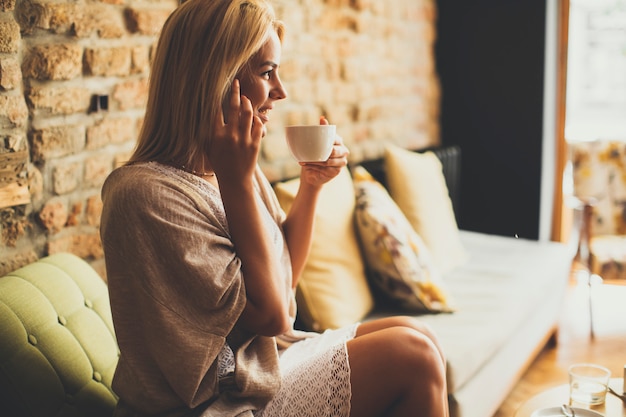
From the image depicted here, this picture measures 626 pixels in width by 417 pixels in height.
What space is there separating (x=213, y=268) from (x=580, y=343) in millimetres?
2526

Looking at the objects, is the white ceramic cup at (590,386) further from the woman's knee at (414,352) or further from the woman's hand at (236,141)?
the woman's hand at (236,141)

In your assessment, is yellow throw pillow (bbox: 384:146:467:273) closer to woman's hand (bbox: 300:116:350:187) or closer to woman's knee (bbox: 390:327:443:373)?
woman's hand (bbox: 300:116:350:187)

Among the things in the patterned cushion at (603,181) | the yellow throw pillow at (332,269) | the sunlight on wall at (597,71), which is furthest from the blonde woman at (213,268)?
the sunlight on wall at (597,71)

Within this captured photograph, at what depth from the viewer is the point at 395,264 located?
2.19 m

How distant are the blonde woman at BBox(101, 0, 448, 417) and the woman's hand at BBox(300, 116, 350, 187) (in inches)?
9.3

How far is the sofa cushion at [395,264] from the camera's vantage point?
7.20 ft

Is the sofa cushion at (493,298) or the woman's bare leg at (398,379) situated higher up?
the woman's bare leg at (398,379)

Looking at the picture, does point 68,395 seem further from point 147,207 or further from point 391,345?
point 391,345

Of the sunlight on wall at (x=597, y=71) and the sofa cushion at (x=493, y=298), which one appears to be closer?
the sofa cushion at (x=493, y=298)

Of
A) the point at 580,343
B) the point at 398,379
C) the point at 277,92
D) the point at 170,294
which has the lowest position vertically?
the point at 580,343

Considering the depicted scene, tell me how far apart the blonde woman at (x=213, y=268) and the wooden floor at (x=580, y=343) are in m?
1.28

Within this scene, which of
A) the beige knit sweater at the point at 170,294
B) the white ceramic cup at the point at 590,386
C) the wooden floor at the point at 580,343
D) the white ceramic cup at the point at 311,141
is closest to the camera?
the beige knit sweater at the point at 170,294

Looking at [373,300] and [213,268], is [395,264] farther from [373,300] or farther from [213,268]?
[213,268]

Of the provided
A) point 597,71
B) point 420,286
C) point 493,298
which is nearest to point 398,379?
point 420,286
